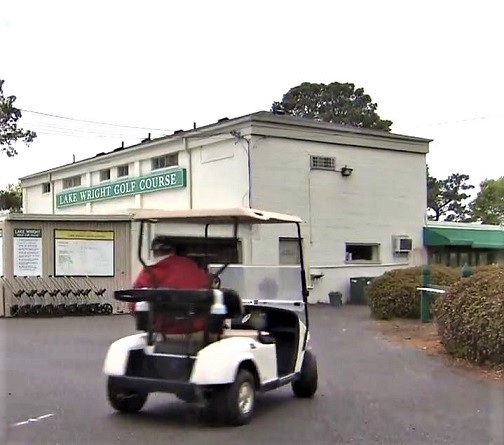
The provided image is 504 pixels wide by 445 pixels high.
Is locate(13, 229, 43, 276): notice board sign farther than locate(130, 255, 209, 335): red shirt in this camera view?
Yes

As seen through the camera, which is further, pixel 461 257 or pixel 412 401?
pixel 461 257

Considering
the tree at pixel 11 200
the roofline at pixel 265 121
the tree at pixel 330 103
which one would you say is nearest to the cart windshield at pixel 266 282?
the roofline at pixel 265 121

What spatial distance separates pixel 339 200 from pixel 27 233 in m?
11.0

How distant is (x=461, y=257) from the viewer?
30281mm

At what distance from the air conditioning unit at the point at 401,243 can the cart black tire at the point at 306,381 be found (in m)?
20.5

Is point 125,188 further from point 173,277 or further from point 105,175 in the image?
point 173,277

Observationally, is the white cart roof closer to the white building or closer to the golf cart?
the golf cart

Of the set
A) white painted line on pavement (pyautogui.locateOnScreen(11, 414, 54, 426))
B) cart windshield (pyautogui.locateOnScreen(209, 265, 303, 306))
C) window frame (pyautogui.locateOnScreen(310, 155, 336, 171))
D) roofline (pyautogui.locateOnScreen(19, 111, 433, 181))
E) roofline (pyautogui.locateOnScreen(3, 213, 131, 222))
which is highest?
roofline (pyautogui.locateOnScreen(19, 111, 433, 181))

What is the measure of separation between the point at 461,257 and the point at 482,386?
2203 cm

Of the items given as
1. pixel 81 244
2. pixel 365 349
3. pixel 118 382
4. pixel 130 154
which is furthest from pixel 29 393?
pixel 130 154

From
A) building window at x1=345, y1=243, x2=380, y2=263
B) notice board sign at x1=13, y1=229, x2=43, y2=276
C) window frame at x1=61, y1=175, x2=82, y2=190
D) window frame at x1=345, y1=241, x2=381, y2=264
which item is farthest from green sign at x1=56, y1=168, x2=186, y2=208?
notice board sign at x1=13, y1=229, x2=43, y2=276

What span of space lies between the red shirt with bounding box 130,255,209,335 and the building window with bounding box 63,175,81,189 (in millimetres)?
28760

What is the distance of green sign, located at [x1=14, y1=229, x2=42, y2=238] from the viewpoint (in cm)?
2117

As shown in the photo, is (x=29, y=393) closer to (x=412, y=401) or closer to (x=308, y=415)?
(x=308, y=415)
